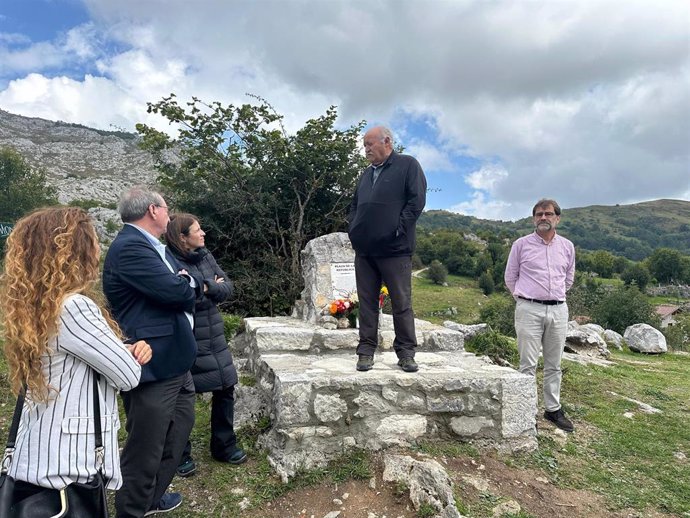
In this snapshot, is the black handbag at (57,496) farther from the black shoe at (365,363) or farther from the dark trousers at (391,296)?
the dark trousers at (391,296)

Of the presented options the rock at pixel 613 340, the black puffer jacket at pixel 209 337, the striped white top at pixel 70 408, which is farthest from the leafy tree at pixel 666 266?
the striped white top at pixel 70 408

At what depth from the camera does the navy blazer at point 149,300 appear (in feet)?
8.04

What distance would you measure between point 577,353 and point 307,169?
22.6 feet

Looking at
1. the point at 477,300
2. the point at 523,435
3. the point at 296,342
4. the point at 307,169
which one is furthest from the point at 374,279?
the point at 477,300

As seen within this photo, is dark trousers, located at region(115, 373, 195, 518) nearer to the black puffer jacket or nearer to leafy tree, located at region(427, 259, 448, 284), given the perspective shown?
the black puffer jacket

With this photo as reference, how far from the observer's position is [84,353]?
173cm

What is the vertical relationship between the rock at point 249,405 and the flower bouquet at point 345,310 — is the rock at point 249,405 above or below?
below

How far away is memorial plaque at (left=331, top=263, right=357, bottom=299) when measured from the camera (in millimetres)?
6176

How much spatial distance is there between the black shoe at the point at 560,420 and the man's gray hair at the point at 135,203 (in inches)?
165

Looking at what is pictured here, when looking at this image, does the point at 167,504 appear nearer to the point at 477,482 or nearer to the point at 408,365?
the point at 408,365

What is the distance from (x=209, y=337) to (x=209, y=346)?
69 mm

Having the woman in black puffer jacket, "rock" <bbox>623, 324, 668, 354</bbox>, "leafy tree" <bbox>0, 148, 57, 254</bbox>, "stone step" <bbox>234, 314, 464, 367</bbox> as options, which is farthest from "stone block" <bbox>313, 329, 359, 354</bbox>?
"leafy tree" <bbox>0, 148, 57, 254</bbox>

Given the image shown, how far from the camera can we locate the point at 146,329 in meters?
2.50

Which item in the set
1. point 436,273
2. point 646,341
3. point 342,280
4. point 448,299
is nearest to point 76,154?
point 436,273
